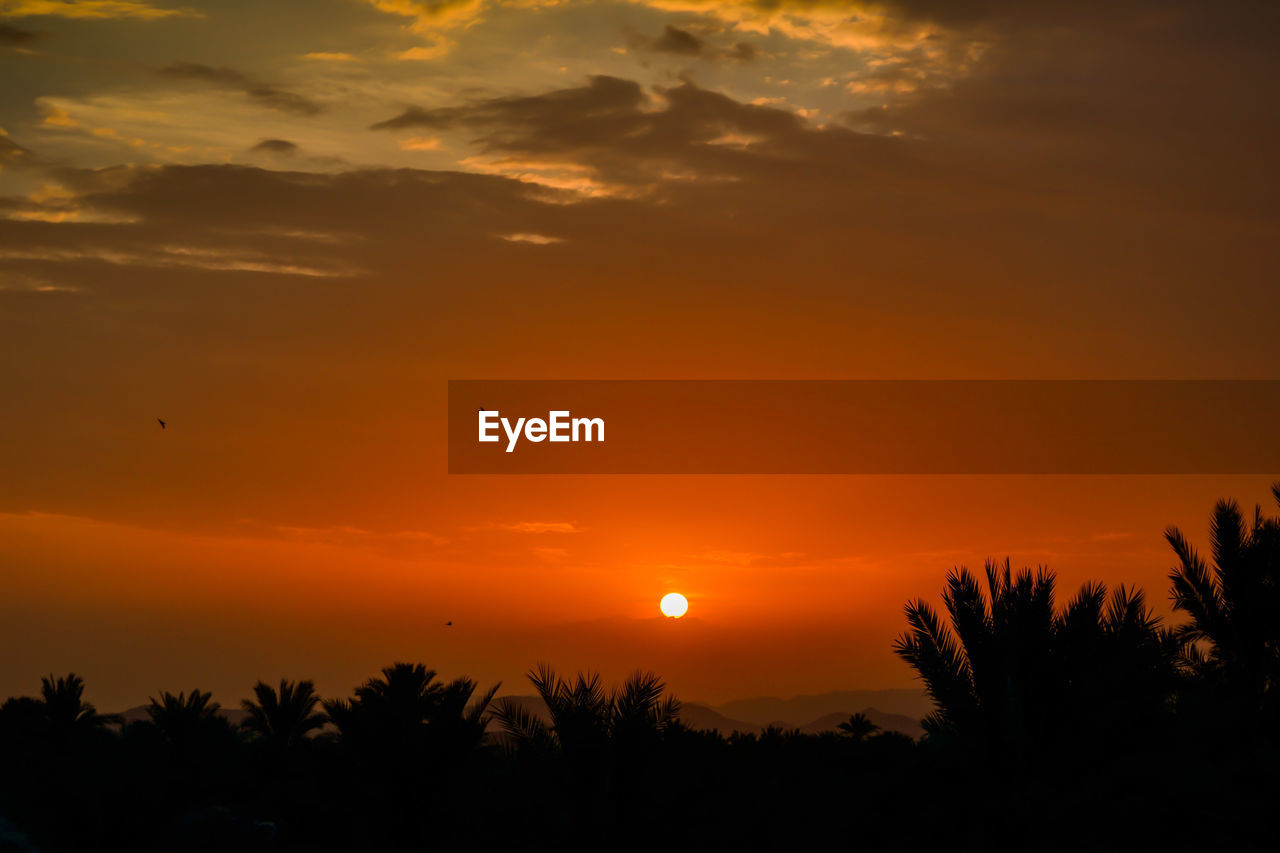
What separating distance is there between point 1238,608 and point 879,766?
8179 mm

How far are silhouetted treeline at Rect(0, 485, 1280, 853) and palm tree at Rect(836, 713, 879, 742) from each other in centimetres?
967

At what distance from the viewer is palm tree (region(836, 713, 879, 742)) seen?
129ft

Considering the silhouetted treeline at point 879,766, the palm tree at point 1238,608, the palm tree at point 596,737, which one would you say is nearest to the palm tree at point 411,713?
the silhouetted treeline at point 879,766

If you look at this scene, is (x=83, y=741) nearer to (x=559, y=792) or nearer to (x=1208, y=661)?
(x=559, y=792)

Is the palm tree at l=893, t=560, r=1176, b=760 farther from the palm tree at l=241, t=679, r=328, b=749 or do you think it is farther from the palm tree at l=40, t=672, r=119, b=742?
the palm tree at l=40, t=672, r=119, b=742

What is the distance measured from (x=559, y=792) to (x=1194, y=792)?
9417 millimetres

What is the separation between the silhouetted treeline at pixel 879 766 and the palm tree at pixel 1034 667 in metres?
0.03

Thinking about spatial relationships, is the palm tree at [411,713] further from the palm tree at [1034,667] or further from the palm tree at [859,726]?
the palm tree at [859,726]

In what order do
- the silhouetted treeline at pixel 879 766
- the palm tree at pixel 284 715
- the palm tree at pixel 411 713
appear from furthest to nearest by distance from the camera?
1. the palm tree at pixel 284 715
2. the palm tree at pixel 411 713
3. the silhouetted treeline at pixel 879 766

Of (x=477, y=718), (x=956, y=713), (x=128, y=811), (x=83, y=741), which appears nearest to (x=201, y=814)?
(x=128, y=811)

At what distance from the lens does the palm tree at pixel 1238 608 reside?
2181 cm

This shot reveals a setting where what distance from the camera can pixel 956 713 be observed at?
17.9 meters

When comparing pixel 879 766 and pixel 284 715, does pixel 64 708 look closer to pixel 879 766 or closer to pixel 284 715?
pixel 284 715

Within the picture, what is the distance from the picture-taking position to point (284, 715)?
32125 mm
